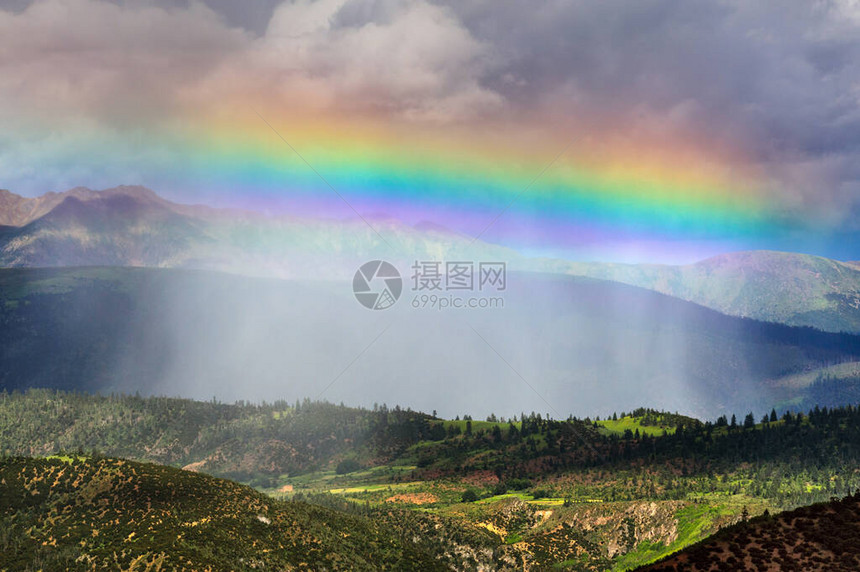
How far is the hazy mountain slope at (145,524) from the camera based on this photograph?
4963 inches

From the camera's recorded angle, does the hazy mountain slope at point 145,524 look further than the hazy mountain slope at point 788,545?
Yes

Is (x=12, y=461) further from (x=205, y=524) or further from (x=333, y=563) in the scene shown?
(x=333, y=563)

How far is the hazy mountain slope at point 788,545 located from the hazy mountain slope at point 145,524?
291 ft

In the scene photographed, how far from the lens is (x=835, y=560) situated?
72.0 meters

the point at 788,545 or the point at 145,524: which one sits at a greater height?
the point at 788,545

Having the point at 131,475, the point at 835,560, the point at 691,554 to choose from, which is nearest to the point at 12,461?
the point at 131,475

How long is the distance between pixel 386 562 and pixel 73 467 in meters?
82.2

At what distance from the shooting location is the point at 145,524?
138250 millimetres

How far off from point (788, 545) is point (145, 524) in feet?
382

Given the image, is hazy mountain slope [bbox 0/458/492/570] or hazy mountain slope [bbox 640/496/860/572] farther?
hazy mountain slope [bbox 0/458/492/570]

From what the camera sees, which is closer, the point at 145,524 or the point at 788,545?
the point at 788,545

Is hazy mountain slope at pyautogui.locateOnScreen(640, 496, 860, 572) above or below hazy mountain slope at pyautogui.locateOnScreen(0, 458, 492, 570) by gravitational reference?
above

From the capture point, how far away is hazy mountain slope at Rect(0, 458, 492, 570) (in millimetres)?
126062

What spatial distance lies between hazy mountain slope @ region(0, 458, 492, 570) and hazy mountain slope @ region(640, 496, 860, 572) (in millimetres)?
88560
